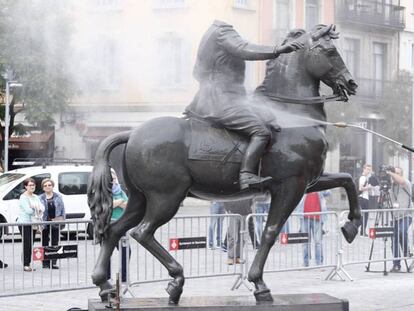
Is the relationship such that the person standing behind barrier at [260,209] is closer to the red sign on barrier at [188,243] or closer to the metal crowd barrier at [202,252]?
the metal crowd barrier at [202,252]

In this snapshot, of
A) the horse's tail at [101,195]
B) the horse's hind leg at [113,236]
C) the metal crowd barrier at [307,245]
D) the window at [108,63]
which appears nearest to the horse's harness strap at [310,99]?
the horse's hind leg at [113,236]

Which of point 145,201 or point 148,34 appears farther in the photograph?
point 148,34

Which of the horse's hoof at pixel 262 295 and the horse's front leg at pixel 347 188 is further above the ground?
the horse's front leg at pixel 347 188

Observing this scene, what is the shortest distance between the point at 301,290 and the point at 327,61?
492cm

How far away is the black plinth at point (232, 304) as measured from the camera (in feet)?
27.9

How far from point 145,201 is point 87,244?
394 cm

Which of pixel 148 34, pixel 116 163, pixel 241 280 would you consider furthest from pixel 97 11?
pixel 241 280

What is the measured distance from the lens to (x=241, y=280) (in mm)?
13328

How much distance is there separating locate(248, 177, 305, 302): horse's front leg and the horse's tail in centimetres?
136

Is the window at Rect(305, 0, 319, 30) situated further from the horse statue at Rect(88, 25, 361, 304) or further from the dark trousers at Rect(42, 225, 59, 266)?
the horse statue at Rect(88, 25, 361, 304)

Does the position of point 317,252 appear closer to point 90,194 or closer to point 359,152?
point 90,194

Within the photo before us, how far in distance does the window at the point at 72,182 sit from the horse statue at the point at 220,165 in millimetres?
12534

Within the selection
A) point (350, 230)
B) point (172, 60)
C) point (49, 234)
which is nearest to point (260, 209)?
point (49, 234)

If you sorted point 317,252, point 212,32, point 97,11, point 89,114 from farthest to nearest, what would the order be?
point 89,114 < point 317,252 < point 97,11 < point 212,32
